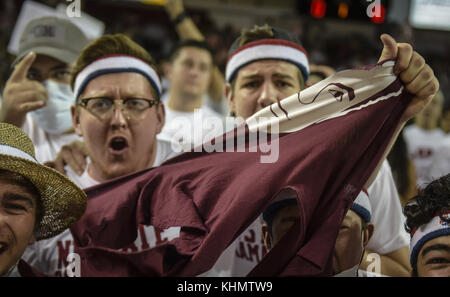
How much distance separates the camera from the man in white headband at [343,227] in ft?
5.41

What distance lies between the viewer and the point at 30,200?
1616mm

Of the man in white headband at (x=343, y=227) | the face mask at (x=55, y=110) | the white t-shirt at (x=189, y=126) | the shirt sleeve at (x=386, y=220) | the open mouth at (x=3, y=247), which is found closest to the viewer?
the open mouth at (x=3, y=247)

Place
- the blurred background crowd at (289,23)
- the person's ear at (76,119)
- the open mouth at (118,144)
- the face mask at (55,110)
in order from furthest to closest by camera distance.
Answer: the blurred background crowd at (289,23)
the face mask at (55,110)
the person's ear at (76,119)
the open mouth at (118,144)

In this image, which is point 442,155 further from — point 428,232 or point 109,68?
point 109,68

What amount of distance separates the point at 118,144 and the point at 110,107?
15cm

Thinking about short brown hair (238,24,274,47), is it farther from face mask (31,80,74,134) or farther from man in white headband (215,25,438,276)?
face mask (31,80,74,134)

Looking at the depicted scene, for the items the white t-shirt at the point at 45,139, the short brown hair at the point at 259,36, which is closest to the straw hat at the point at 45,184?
the white t-shirt at the point at 45,139

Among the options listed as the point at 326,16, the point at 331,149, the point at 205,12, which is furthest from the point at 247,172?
the point at 205,12

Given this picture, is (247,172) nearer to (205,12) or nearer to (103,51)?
(103,51)

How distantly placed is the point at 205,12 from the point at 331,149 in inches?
301

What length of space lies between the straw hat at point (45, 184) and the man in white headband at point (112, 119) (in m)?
0.26

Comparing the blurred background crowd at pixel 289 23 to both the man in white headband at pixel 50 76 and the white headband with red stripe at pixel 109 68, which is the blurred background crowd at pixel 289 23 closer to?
A: the man in white headband at pixel 50 76

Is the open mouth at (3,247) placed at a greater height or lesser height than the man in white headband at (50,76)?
lesser

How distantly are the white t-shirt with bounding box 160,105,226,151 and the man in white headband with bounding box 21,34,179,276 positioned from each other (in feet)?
0.76
